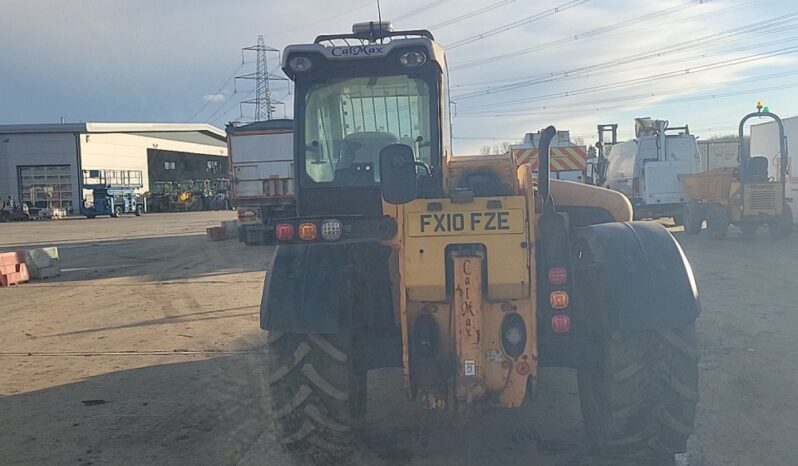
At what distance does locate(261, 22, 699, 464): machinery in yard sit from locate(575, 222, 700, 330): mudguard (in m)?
0.01

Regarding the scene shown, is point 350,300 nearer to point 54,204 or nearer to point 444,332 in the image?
point 444,332

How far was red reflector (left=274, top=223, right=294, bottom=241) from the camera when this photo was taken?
13.7 ft

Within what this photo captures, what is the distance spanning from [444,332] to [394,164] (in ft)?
3.39

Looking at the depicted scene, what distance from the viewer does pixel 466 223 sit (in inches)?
161

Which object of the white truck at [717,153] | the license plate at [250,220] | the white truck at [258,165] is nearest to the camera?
the license plate at [250,220]

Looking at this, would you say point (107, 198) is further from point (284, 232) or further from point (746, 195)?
point (284, 232)

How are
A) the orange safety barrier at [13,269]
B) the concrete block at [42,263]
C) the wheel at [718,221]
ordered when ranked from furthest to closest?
the wheel at [718,221] < the concrete block at [42,263] < the orange safety barrier at [13,269]

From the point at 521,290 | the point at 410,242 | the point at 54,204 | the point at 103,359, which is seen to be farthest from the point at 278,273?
the point at 54,204

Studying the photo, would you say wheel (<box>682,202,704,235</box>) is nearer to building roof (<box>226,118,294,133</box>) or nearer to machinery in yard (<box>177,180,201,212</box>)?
building roof (<box>226,118,294,133</box>)

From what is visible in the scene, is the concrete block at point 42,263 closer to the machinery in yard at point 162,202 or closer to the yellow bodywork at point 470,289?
the yellow bodywork at point 470,289

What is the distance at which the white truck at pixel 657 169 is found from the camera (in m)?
20.2

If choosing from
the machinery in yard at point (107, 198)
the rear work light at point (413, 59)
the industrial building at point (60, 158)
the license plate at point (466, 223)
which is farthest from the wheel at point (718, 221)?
the industrial building at point (60, 158)


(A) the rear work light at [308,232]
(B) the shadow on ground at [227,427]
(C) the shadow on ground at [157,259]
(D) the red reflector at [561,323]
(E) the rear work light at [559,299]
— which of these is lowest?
(B) the shadow on ground at [227,427]

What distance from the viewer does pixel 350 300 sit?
4.48 metres
